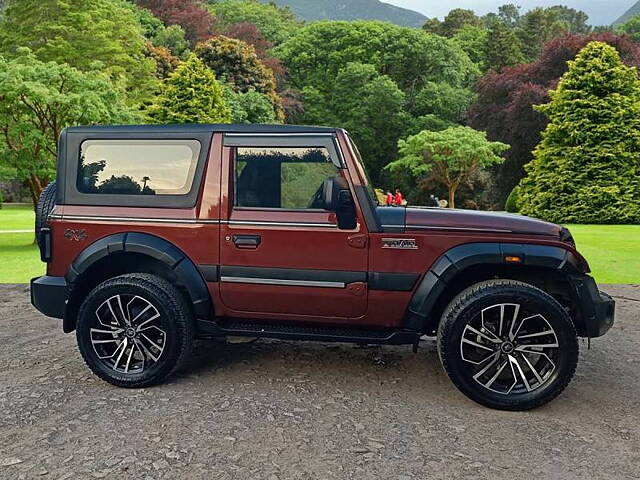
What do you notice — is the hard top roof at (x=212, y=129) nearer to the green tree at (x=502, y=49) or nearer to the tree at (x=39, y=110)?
the tree at (x=39, y=110)

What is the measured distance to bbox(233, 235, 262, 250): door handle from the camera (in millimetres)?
4152

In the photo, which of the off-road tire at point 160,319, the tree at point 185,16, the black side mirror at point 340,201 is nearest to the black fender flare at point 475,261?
the black side mirror at point 340,201

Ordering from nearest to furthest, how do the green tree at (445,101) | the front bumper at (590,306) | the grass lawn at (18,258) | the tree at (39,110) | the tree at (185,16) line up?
the front bumper at (590,306)
the grass lawn at (18,258)
the tree at (39,110)
the green tree at (445,101)
the tree at (185,16)

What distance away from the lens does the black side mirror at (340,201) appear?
12.7 feet

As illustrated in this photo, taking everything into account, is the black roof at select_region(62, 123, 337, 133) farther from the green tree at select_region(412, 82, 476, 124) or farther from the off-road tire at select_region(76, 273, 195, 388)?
the green tree at select_region(412, 82, 476, 124)

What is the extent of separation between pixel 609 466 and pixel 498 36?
44.6m

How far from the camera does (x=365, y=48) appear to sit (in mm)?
43375

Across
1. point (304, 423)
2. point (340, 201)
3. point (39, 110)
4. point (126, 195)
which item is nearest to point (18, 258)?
point (39, 110)

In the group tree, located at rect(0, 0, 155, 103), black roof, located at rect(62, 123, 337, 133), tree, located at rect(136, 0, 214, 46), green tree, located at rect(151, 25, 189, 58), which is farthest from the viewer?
tree, located at rect(136, 0, 214, 46)

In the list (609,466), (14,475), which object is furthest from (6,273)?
(609,466)

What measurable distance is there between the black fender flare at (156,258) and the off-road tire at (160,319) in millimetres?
122

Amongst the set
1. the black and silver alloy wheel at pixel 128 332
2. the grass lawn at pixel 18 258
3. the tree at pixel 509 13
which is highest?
the tree at pixel 509 13

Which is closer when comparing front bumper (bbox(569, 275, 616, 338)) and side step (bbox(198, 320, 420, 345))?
front bumper (bbox(569, 275, 616, 338))

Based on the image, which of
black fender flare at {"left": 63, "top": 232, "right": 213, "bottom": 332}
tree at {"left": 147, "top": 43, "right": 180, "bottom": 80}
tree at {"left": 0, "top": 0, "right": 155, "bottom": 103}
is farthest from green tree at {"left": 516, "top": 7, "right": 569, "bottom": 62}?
black fender flare at {"left": 63, "top": 232, "right": 213, "bottom": 332}
